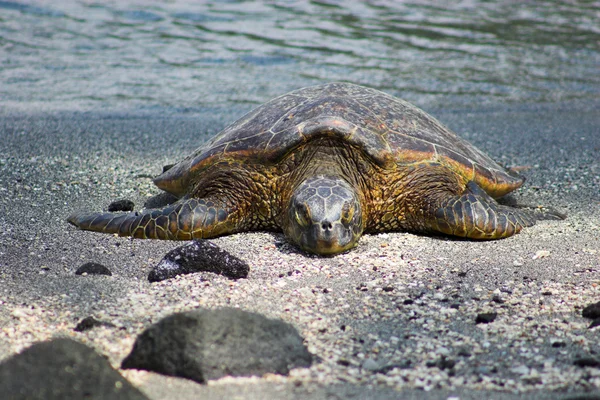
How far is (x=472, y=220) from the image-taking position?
4391 mm

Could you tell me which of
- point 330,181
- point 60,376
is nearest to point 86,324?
point 60,376

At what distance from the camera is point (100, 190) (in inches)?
223

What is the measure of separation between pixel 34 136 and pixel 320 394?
20.4ft

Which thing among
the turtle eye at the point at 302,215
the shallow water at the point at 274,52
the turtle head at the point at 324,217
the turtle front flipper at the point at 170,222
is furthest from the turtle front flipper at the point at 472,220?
the shallow water at the point at 274,52

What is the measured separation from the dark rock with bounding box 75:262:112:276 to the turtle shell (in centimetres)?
154

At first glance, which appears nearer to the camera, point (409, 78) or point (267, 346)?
point (267, 346)

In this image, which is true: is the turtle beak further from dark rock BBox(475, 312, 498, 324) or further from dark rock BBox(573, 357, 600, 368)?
dark rock BBox(573, 357, 600, 368)

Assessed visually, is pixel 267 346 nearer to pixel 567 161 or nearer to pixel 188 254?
pixel 188 254

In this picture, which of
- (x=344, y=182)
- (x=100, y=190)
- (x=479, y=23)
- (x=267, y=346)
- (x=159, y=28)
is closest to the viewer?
(x=267, y=346)

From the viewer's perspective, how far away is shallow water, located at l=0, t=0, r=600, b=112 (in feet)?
34.3

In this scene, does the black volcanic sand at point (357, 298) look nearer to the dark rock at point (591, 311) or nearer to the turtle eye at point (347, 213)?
the dark rock at point (591, 311)

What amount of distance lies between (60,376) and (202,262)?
152cm

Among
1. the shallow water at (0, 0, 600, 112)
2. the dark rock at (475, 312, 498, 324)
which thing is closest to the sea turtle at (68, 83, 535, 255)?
the dark rock at (475, 312, 498, 324)

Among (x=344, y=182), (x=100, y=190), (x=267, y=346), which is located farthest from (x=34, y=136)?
(x=267, y=346)
